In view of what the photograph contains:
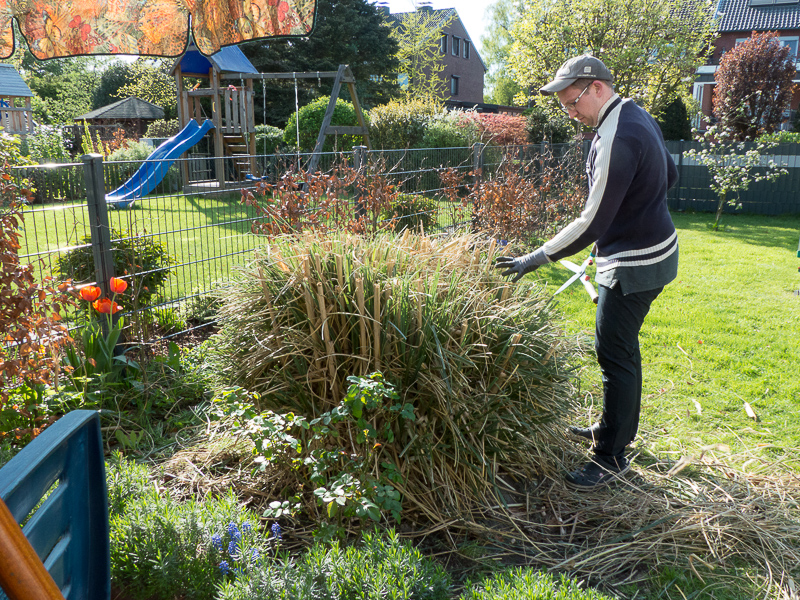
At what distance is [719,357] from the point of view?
478 centimetres

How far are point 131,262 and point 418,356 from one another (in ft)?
9.05

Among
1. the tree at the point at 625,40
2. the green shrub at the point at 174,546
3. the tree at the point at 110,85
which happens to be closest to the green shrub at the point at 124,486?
the green shrub at the point at 174,546

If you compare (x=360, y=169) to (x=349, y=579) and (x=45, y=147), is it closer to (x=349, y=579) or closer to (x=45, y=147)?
(x=349, y=579)

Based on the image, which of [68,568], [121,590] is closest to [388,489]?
[121,590]

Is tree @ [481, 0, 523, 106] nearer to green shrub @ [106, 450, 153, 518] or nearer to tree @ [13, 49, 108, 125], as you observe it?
tree @ [13, 49, 108, 125]

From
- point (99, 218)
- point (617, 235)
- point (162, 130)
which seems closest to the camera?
point (617, 235)

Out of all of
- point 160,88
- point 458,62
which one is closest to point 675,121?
point 160,88

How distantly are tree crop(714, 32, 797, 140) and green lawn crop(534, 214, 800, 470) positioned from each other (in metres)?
11.9

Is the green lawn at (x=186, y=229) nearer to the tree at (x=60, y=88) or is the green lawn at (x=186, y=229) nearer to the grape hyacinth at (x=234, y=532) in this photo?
the grape hyacinth at (x=234, y=532)

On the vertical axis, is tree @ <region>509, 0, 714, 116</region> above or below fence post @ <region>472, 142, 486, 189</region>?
above

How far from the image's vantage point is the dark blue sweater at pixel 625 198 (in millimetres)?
2795

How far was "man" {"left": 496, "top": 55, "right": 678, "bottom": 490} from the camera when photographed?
2824 mm

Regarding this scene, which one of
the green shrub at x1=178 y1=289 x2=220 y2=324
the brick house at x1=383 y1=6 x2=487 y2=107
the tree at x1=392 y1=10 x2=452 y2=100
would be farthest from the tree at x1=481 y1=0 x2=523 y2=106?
the green shrub at x1=178 y1=289 x2=220 y2=324

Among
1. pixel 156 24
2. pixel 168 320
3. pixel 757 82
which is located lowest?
pixel 168 320
